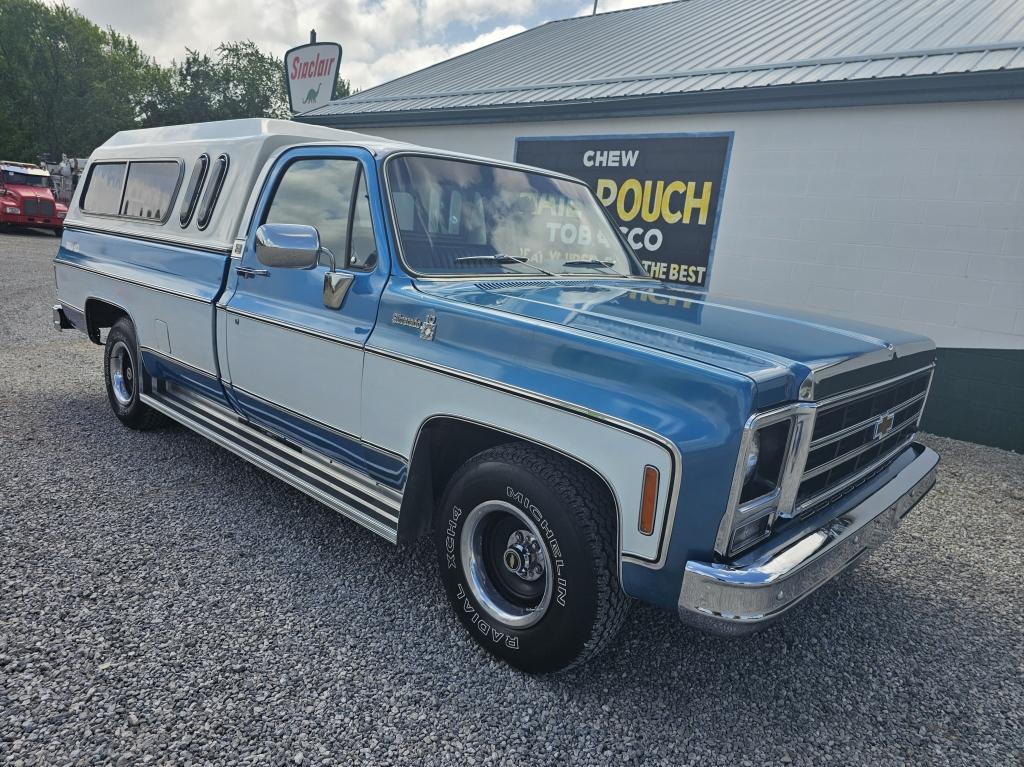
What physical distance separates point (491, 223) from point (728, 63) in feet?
18.7

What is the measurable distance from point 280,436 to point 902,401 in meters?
3.01

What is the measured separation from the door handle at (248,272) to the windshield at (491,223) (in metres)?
0.93

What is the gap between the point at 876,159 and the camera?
6.24m

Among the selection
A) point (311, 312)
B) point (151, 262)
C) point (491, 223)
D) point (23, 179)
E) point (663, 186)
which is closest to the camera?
point (311, 312)

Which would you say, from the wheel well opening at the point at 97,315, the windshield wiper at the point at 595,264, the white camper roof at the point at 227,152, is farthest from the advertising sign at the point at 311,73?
the windshield wiper at the point at 595,264

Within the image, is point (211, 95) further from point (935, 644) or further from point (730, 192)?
point (935, 644)

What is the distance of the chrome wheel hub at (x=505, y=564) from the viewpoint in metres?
2.54

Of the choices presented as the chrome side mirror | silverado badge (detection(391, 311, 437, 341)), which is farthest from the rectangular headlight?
the chrome side mirror

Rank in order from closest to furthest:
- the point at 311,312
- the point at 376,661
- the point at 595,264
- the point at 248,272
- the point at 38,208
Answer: the point at 376,661 < the point at 311,312 < the point at 248,272 < the point at 595,264 < the point at 38,208

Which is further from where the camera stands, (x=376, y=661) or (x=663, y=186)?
(x=663, y=186)

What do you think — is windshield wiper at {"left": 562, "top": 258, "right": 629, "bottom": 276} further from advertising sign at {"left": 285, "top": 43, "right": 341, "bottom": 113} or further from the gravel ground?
advertising sign at {"left": 285, "top": 43, "right": 341, "bottom": 113}

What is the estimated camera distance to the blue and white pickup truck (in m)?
2.06

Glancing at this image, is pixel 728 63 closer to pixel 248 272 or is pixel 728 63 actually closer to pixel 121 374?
pixel 248 272

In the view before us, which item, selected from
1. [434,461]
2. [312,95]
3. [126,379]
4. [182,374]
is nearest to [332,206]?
[434,461]
